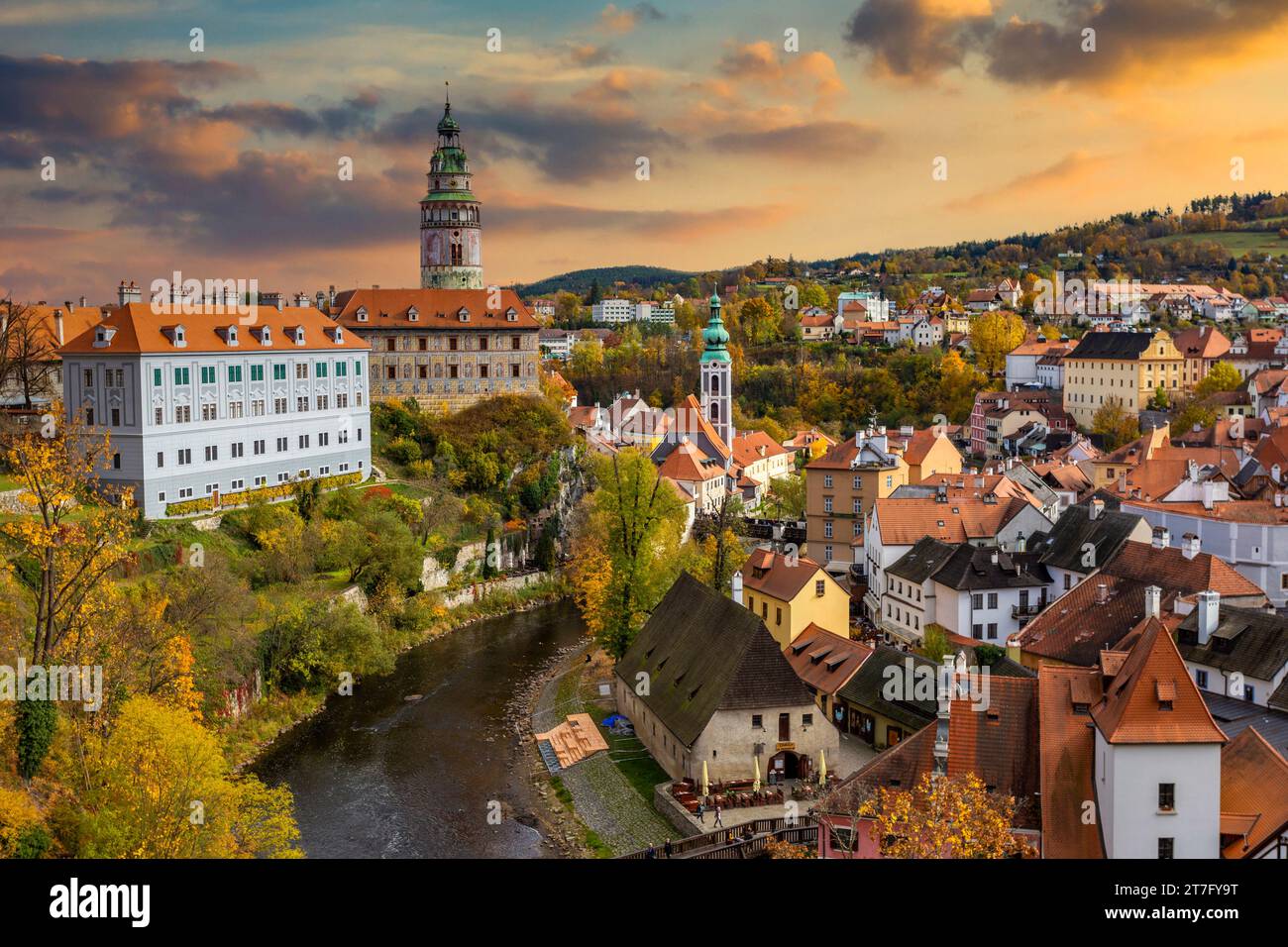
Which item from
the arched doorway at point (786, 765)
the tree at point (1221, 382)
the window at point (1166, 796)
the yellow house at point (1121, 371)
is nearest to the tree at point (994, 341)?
the yellow house at point (1121, 371)

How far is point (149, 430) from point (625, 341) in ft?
165

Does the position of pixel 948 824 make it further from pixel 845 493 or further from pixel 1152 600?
pixel 845 493

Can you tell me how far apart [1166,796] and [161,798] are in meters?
11.1

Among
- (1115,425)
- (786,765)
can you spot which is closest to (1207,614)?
(786,765)

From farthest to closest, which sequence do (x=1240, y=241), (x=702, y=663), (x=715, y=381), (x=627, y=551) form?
(x=1240, y=241) → (x=715, y=381) → (x=627, y=551) → (x=702, y=663)

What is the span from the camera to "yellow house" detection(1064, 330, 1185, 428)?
5734 cm

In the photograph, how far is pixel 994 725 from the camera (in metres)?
15.1

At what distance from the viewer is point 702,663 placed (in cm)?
1983

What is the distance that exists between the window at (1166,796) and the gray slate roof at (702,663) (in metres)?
6.58

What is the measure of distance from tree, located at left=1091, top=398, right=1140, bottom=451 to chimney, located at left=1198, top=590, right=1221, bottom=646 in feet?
118

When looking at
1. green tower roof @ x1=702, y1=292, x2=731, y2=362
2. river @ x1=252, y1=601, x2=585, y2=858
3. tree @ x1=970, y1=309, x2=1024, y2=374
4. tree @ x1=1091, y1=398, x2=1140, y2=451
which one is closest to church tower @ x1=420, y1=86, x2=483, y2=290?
green tower roof @ x1=702, y1=292, x2=731, y2=362

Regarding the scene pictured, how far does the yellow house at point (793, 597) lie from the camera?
23375 mm

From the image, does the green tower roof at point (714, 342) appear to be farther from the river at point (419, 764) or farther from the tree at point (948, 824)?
the tree at point (948, 824)
